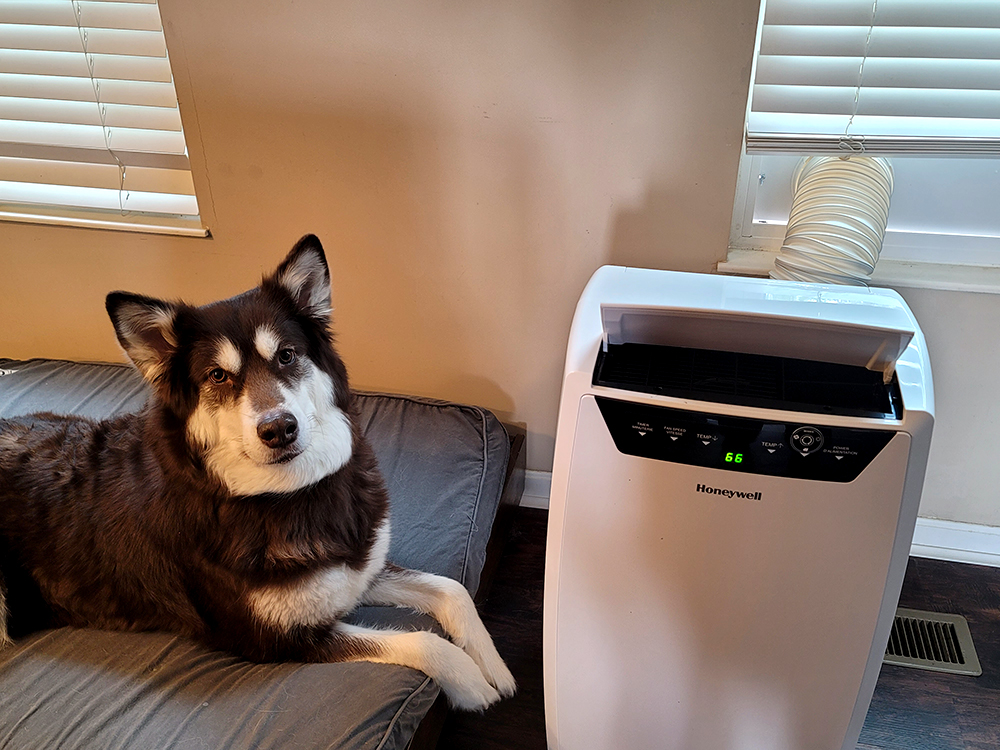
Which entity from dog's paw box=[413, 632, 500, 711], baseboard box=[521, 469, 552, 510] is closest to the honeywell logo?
dog's paw box=[413, 632, 500, 711]

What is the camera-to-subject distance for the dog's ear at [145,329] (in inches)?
43.3

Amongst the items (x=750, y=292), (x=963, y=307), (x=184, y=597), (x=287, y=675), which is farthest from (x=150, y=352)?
(x=963, y=307)

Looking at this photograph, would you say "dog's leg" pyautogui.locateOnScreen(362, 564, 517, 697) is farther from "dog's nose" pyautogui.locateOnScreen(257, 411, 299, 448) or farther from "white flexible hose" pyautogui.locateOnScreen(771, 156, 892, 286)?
"white flexible hose" pyautogui.locateOnScreen(771, 156, 892, 286)

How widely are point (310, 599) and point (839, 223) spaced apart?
1.33 m

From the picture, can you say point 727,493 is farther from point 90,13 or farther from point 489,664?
point 90,13

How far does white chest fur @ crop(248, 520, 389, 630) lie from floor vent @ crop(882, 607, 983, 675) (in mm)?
1250

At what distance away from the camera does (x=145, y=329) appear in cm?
115

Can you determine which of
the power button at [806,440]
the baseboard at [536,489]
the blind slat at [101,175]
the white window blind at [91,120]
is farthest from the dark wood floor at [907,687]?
the blind slat at [101,175]

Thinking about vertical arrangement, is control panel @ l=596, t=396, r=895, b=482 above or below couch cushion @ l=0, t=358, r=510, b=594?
above

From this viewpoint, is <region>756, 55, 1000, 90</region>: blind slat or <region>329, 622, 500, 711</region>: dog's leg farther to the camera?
<region>756, 55, 1000, 90</region>: blind slat

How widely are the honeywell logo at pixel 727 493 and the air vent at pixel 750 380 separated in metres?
0.14

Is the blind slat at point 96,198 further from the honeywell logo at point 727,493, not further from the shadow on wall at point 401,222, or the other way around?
the honeywell logo at point 727,493

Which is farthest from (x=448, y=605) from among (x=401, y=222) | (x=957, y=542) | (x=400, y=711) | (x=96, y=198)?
(x=96, y=198)

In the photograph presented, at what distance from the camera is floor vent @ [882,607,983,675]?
1609 mm
